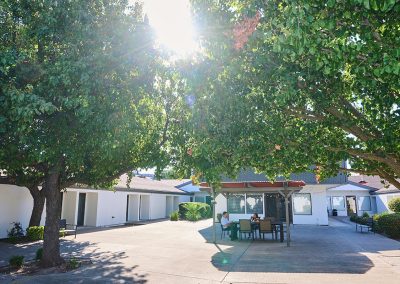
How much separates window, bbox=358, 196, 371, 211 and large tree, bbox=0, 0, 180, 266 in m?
33.9

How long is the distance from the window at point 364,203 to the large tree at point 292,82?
2996 centimetres

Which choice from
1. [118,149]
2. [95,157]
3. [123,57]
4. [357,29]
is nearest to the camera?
[357,29]

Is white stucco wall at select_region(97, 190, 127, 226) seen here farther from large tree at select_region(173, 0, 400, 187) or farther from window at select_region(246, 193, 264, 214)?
large tree at select_region(173, 0, 400, 187)

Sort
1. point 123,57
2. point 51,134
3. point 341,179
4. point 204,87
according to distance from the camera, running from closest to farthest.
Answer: point 204,87
point 123,57
point 51,134
point 341,179

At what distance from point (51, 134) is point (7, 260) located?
247 inches

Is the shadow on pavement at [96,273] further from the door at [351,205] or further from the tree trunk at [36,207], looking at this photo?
the door at [351,205]

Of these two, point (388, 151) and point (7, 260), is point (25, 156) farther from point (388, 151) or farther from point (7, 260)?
point (388, 151)

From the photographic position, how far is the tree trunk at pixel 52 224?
11.4m

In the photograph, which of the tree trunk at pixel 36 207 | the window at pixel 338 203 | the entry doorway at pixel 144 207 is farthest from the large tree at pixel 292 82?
the window at pixel 338 203

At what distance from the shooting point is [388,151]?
8.03 metres

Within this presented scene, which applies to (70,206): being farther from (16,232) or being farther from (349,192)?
(349,192)

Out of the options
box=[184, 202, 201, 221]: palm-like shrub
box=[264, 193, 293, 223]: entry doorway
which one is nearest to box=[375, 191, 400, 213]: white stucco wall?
box=[264, 193, 293, 223]: entry doorway

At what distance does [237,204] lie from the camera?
2808cm

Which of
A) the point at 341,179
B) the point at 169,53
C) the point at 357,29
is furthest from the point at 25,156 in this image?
the point at 341,179
